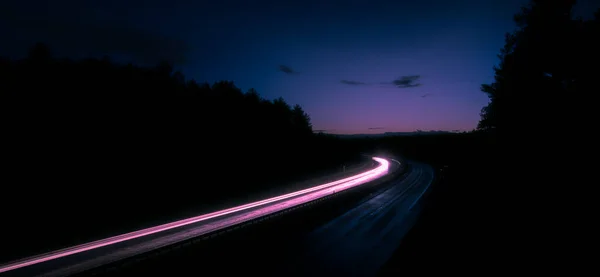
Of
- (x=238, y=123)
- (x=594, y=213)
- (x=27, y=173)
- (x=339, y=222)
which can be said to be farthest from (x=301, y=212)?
(x=238, y=123)

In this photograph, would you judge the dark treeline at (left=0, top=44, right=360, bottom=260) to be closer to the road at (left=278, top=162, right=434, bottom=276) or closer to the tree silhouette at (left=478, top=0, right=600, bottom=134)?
the road at (left=278, top=162, right=434, bottom=276)

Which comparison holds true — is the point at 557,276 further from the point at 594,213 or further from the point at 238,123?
the point at 238,123

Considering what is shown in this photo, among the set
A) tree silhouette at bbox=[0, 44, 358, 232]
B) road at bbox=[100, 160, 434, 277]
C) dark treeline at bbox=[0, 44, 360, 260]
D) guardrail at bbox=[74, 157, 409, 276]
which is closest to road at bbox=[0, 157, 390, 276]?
guardrail at bbox=[74, 157, 409, 276]

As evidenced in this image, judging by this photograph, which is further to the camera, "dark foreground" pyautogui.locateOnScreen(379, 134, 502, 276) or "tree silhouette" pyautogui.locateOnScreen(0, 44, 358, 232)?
"tree silhouette" pyautogui.locateOnScreen(0, 44, 358, 232)

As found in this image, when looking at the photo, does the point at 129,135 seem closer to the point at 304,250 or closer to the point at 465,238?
the point at 304,250

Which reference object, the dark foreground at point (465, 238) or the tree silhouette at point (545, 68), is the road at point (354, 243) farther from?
the tree silhouette at point (545, 68)

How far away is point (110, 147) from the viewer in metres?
21.8

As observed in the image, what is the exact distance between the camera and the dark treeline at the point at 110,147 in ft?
56.8

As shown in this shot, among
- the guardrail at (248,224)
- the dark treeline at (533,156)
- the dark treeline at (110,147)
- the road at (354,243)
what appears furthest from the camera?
the dark treeline at (110,147)

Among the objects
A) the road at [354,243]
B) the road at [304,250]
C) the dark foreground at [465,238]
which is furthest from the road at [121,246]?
the dark foreground at [465,238]

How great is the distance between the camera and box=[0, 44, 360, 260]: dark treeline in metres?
17.3

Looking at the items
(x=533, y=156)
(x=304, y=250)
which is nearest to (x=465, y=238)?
(x=533, y=156)

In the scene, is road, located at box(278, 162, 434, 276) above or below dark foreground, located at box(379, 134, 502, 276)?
below

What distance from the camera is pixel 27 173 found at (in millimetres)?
16828
